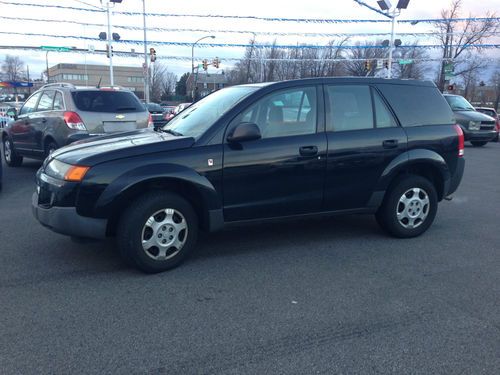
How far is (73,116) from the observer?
26.1ft

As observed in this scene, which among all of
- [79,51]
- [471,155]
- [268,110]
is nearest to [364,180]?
[268,110]

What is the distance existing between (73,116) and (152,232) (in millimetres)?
4815

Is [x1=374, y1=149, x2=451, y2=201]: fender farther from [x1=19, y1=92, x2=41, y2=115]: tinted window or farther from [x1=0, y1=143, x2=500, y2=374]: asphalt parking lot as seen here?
[x1=19, y1=92, x2=41, y2=115]: tinted window

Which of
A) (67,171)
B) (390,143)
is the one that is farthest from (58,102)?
(390,143)

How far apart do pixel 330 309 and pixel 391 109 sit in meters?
2.62

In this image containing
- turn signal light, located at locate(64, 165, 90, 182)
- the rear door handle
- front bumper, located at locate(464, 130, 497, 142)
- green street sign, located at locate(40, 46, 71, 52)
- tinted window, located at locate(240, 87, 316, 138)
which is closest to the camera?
turn signal light, located at locate(64, 165, 90, 182)

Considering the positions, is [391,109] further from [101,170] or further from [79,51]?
[79,51]

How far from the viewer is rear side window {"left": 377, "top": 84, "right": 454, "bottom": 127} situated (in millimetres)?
5113

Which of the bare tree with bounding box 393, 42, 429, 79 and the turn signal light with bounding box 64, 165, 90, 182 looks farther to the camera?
the bare tree with bounding box 393, 42, 429, 79

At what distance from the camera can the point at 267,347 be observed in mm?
2920

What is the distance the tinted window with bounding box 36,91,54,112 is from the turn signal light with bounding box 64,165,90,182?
541cm

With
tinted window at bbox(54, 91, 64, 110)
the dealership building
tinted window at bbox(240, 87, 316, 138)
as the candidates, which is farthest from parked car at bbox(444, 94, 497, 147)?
the dealership building

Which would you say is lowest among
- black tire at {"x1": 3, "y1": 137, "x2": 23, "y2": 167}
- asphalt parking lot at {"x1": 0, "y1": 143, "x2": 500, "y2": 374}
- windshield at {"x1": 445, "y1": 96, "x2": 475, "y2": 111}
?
asphalt parking lot at {"x1": 0, "y1": 143, "x2": 500, "y2": 374}

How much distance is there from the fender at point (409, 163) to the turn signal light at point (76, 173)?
305 cm
